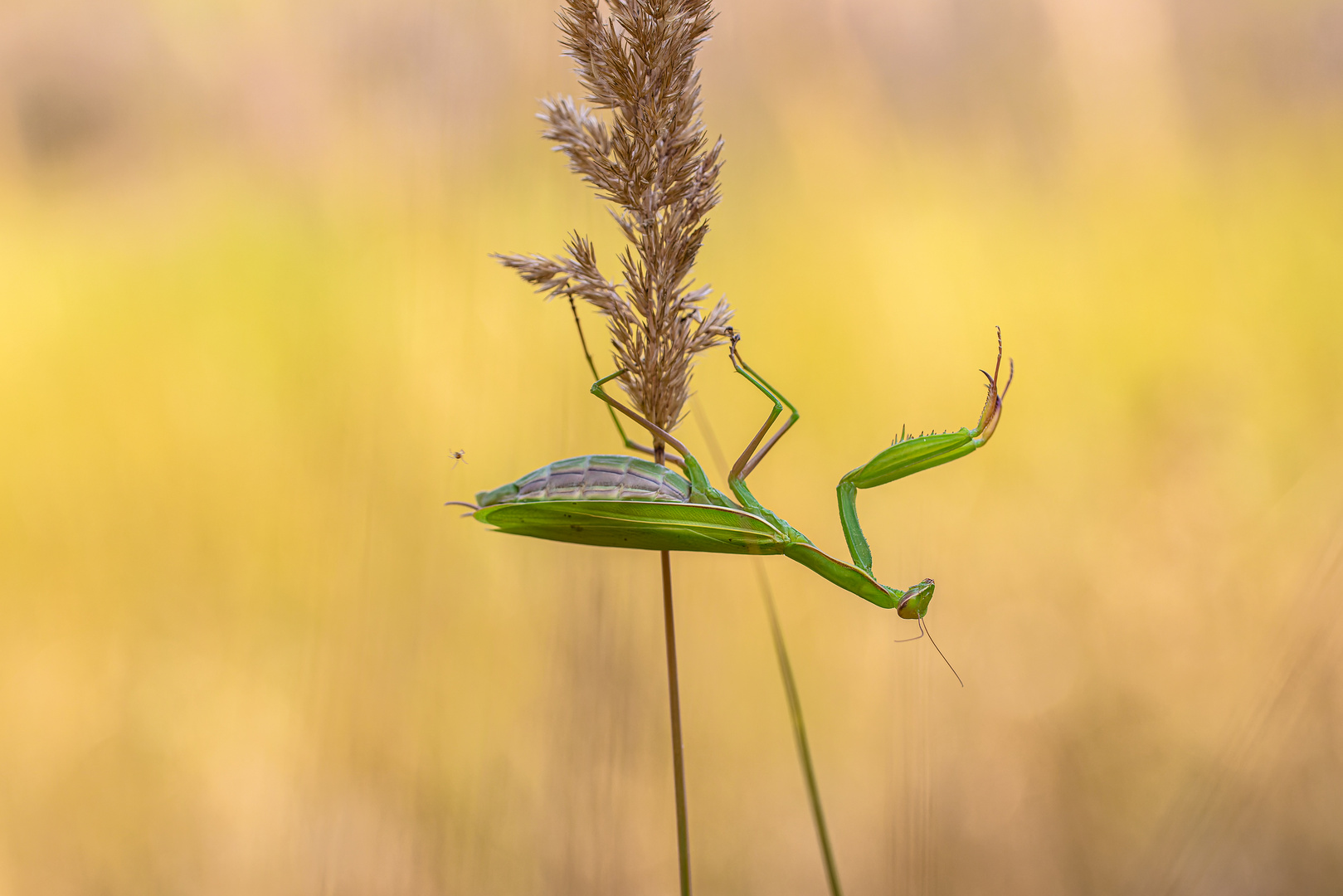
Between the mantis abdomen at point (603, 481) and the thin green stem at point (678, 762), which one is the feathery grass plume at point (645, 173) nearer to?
the mantis abdomen at point (603, 481)

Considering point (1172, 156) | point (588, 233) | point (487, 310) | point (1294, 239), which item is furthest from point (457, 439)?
point (1294, 239)

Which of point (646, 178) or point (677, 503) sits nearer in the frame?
point (646, 178)

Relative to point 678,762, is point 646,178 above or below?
above

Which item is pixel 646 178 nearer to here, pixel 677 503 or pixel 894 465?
pixel 677 503

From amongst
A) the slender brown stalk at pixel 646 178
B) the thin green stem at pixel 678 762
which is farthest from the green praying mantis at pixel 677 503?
the thin green stem at pixel 678 762

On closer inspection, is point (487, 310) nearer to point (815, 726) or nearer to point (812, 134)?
point (812, 134)

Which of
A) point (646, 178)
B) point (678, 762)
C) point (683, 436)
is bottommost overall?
point (678, 762)

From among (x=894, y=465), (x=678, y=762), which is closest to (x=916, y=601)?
(x=894, y=465)
